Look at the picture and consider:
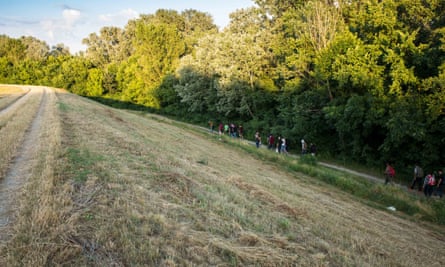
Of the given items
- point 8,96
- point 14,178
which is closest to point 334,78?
point 14,178

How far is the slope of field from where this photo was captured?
4.25 metres

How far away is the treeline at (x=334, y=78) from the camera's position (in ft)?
67.6

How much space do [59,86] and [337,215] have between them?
86.2m

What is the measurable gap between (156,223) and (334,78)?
23338 millimetres

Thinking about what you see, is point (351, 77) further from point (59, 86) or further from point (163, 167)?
point (59, 86)

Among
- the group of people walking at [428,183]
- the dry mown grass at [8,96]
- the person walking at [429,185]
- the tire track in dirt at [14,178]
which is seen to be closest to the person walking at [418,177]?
the group of people walking at [428,183]

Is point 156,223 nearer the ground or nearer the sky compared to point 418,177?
nearer the ground

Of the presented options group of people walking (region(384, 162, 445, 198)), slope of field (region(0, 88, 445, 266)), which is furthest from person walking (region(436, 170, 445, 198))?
slope of field (region(0, 88, 445, 266))

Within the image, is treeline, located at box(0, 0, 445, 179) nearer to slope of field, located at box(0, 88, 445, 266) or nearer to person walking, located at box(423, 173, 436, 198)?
person walking, located at box(423, 173, 436, 198)

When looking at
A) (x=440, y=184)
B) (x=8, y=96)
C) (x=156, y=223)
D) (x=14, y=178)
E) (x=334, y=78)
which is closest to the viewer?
(x=156, y=223)

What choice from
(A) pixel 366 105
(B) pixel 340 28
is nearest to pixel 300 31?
(B) pixel 340 28

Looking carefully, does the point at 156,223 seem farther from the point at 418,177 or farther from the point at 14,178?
the point at 418,177

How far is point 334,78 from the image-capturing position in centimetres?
2459

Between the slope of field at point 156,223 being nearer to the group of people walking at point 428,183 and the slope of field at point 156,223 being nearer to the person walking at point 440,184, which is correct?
the group of people walking at point 428,183
